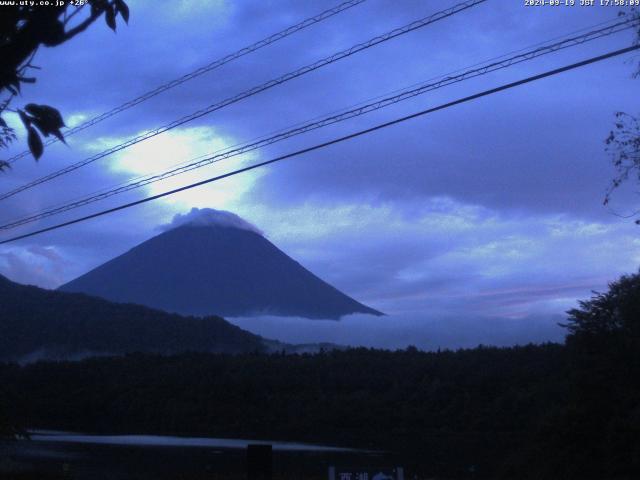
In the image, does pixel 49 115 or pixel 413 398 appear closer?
pixel 49 115

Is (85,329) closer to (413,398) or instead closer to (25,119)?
(413,398)

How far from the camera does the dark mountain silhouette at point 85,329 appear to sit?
71875 mm

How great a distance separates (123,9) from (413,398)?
43.9 metres

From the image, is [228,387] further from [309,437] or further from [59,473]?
[59,473]

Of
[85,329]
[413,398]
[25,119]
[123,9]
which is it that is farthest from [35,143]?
[85,329]

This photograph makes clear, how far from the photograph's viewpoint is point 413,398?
47.1m

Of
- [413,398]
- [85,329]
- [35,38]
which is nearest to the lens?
[35,38]

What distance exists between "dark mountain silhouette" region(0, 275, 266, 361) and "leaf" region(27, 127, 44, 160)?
2666 inches

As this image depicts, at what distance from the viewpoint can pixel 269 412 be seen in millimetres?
50125

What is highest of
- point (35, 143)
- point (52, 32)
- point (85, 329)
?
point (85, 329)

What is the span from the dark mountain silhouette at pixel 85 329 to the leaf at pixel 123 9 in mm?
67521

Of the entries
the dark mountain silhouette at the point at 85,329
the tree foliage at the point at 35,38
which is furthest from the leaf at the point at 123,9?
the dark mountain silhouette at the point at 85,329

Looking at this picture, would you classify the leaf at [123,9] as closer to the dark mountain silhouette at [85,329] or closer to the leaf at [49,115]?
the leaf at [49,115]

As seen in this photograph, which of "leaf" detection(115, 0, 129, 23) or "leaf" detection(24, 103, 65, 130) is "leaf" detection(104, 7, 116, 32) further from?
"leaf" detection(24, 103, 65, 130)
